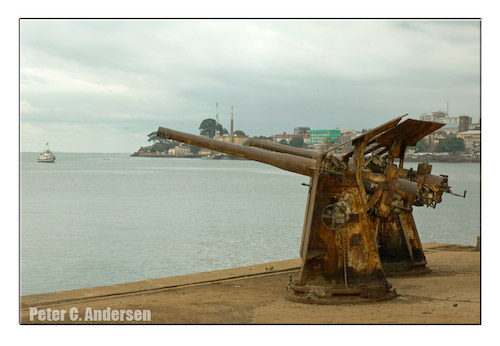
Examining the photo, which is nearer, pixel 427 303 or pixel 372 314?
pixel 372 314

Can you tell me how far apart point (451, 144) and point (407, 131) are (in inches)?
868

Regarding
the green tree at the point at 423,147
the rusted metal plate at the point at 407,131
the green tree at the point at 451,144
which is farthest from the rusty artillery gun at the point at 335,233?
the green tree at the point at 423,147

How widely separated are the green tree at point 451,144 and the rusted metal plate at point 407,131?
17.2 metres

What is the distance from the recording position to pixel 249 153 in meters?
10.4

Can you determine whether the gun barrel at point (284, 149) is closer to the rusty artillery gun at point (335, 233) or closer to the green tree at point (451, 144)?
the rusty artillery gun at point (335, 233)

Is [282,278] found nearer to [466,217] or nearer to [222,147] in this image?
[222,147]

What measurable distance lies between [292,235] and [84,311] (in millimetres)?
19132

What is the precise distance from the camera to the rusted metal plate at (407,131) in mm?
11844

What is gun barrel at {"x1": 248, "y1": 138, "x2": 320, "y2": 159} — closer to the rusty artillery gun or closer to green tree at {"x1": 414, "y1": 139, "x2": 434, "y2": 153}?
the rusty artillery gun

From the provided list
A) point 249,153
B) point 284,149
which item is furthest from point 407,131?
point 249,153

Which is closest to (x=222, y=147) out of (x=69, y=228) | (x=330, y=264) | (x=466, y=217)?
(x=330, y=264)

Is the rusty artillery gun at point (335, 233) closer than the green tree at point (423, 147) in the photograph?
Yes

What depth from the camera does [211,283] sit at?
11234 millimetres

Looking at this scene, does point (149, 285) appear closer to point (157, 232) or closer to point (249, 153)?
point (249, 153)
